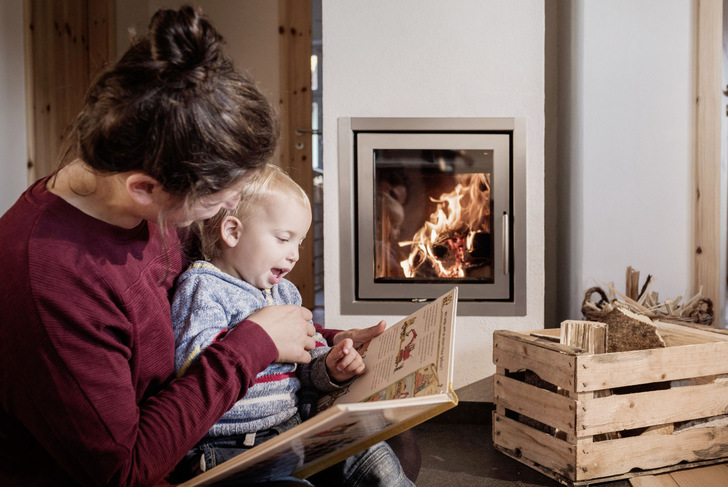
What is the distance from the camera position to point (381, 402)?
0.65 metres

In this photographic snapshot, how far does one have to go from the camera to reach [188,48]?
65cm

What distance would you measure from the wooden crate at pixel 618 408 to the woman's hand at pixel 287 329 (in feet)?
2.96

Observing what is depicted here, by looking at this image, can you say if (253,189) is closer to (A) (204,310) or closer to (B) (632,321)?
(A) (204,310)

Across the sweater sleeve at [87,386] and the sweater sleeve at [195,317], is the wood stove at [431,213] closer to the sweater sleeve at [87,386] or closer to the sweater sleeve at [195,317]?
the sweater sleeve at [195,317]

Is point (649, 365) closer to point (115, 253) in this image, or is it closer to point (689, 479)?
point (689, 479)

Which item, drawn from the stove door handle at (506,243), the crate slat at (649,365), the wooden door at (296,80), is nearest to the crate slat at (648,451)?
the crate slat at (649,365)

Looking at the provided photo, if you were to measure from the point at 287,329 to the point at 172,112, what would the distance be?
1.26 ft

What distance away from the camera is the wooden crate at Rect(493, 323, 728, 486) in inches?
62.2

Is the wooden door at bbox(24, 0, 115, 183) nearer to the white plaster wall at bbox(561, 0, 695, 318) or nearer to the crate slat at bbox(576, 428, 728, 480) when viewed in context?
the white plaster wall at bbox(561, 0, 695, 318)

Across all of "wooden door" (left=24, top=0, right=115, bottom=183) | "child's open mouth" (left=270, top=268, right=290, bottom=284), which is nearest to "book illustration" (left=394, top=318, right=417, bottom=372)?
"child's open mouth" (left=270, top=268, right=290, bottom=284)

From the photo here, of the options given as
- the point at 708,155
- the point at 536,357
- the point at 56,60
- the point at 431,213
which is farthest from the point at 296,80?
the point at 536,357

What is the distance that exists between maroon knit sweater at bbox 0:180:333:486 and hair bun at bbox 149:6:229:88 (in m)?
0.22

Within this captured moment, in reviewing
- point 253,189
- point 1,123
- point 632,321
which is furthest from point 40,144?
point 632,321

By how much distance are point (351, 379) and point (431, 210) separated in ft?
4.03
